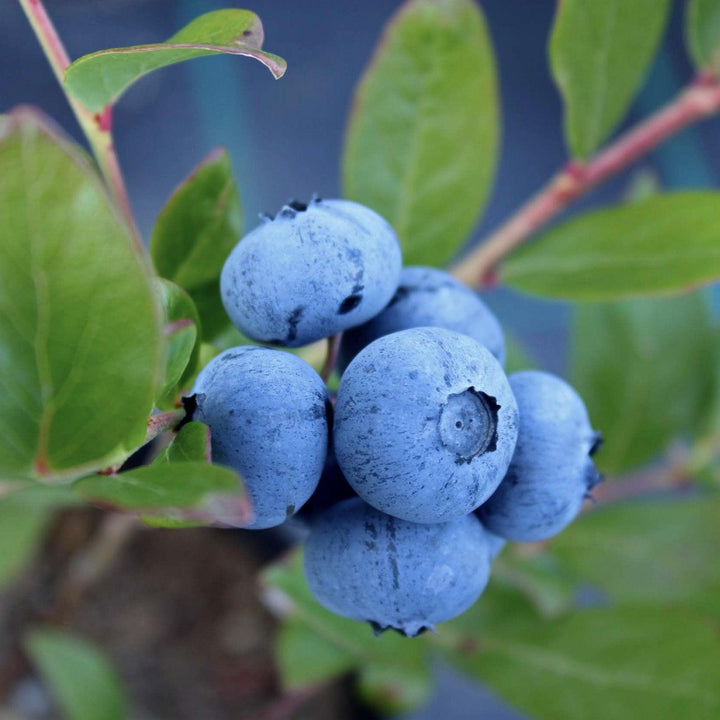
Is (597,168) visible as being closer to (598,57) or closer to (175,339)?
(598,57)

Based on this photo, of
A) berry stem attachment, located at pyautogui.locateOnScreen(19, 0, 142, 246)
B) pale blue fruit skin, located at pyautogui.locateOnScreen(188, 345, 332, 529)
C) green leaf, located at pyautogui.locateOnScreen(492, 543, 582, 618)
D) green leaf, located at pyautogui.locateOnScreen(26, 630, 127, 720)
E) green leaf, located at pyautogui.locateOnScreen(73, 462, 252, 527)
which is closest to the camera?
green leaf, located at pyautogui.locateOnScreen(73, 462, 252, 527)

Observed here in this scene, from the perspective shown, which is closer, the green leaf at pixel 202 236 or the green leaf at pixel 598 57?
the green leaf at pixel 202 236

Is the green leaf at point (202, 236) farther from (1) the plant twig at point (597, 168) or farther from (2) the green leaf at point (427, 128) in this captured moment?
(1) the plant twig at point (597, 168)

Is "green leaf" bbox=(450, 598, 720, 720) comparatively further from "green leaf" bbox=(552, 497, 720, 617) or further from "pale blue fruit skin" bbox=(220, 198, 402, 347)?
"pale blue fruit skin" bbox=(220, 198, 402, 347)

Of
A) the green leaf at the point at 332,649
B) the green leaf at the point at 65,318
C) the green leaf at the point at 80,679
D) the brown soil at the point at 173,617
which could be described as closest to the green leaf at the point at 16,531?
the green leaf at the point at 80,679

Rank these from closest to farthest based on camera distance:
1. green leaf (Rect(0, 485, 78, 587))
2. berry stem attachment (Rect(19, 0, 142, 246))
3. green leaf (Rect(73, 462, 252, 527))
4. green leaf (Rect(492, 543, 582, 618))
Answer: green leaf (Rect(73, 462, 252, 527)) → berry stem attachment (Rect(19, 0, 142, 246)) → green leaf (Rect(492, 543, 582, 618)) → green leaf (Rect(0, 485, 78, 587))

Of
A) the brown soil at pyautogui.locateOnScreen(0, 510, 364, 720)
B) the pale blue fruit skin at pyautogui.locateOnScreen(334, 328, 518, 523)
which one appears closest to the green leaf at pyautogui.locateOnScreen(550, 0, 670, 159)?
the pale blue fruit skin at pyautogui.locateOnScreen(334, 328, 518, 523)
